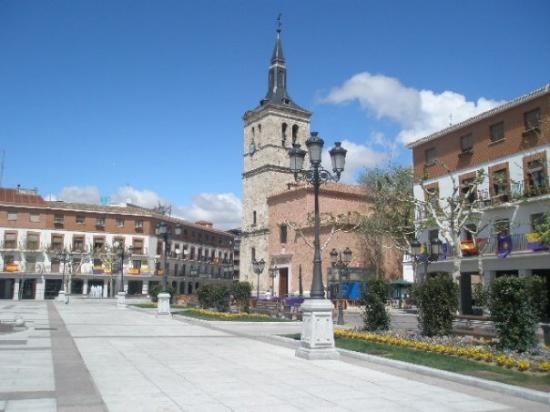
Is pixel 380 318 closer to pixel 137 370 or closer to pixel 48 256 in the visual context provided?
pixel 137 370

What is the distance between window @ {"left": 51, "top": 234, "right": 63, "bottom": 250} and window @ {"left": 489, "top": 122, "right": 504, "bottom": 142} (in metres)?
43.6

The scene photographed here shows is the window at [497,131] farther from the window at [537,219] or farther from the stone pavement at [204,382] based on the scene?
the stone pavement at [204,382]

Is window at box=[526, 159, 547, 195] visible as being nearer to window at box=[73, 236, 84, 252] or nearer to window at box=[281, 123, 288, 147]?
window at box=[281, 123, 288, 147]

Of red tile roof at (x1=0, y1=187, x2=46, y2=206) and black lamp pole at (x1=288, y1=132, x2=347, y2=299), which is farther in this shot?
red tile roof at (x1=0, y1=187, x2=46, y2=206)

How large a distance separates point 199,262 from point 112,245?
48.1 feet

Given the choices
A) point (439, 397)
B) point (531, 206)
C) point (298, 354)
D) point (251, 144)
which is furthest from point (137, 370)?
point (251, 144)

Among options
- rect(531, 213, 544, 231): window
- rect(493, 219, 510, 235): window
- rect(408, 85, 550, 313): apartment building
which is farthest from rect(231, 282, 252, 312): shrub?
rect(531, 213, 544, 231): window

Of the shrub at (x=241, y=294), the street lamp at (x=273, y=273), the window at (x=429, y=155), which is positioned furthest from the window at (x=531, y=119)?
the street lamp at (x=273, y=273)

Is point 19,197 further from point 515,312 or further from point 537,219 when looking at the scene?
point 515,312

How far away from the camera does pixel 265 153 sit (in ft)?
164

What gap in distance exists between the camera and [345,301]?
35.8 metres

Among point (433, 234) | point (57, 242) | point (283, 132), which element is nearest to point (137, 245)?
point (57, 242)

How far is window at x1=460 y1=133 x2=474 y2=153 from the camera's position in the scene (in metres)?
27.2

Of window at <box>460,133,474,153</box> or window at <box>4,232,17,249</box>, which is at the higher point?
window at <box>460,133,474,153</box>
